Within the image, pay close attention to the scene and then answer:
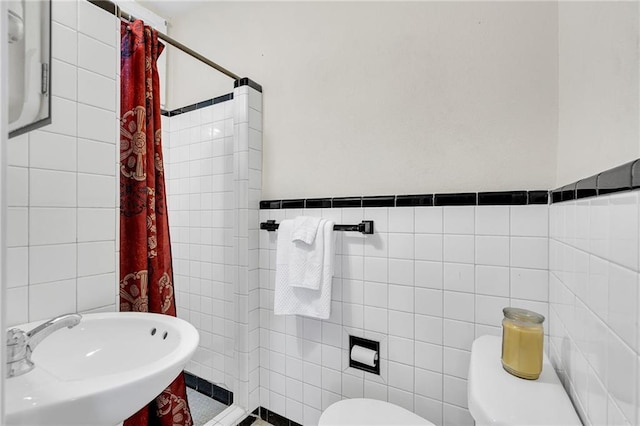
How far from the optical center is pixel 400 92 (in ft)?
4.31

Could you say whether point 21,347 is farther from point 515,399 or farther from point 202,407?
point 202,407

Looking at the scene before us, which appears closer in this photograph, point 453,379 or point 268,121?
point 453,379

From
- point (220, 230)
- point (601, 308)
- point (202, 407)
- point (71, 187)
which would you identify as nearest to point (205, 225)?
point (220, 230)

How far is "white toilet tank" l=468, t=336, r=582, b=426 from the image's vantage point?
606 millimetres

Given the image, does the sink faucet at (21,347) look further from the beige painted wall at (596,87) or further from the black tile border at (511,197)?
the beige painted wall at (596,87)

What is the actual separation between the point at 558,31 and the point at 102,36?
1.59 meters

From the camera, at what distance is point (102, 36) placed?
1.03m

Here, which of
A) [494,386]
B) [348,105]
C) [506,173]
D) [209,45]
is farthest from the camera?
[209,45]

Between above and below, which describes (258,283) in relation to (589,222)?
below

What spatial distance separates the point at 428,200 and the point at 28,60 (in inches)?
46.5

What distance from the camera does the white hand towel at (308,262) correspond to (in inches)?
52.3

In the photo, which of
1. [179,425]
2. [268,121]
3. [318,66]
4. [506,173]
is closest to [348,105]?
[318,66]

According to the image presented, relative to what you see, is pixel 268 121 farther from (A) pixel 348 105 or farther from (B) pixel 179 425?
(B) pixel 179 425

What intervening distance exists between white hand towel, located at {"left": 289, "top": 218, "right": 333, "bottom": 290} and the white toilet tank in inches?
27.0
